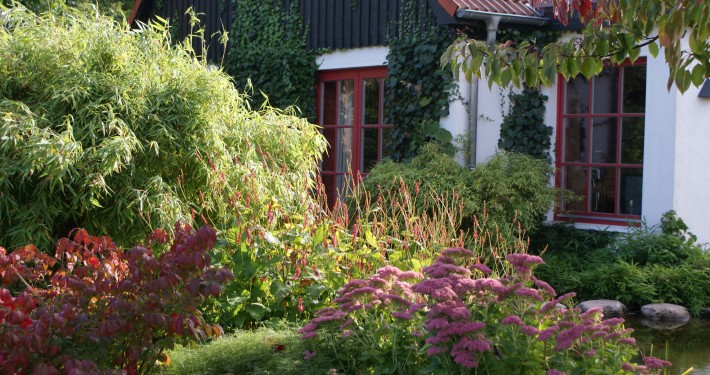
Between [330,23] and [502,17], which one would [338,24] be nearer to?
[330,23]

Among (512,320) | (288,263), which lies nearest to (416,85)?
(288,263)

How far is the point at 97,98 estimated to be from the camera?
21.8 feet

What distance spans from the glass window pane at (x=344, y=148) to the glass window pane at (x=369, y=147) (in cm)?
22

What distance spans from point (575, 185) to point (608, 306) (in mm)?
2347

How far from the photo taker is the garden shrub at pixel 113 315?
3660 millimetres

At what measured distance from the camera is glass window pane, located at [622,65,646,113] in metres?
9.67

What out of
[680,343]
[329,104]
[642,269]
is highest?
[329,104]

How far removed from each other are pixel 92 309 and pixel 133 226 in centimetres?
256

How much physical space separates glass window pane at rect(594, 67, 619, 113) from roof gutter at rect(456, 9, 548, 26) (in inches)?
35.7

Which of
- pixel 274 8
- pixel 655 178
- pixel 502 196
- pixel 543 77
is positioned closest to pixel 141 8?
pixel 274 8

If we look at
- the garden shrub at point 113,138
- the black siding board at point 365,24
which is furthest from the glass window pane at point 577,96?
the garden shrub at point 113,138

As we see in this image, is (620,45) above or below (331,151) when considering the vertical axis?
above

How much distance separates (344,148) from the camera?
11664mm

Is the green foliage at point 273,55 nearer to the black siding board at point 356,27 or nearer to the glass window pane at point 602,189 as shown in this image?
the black siding board at point 356,27
